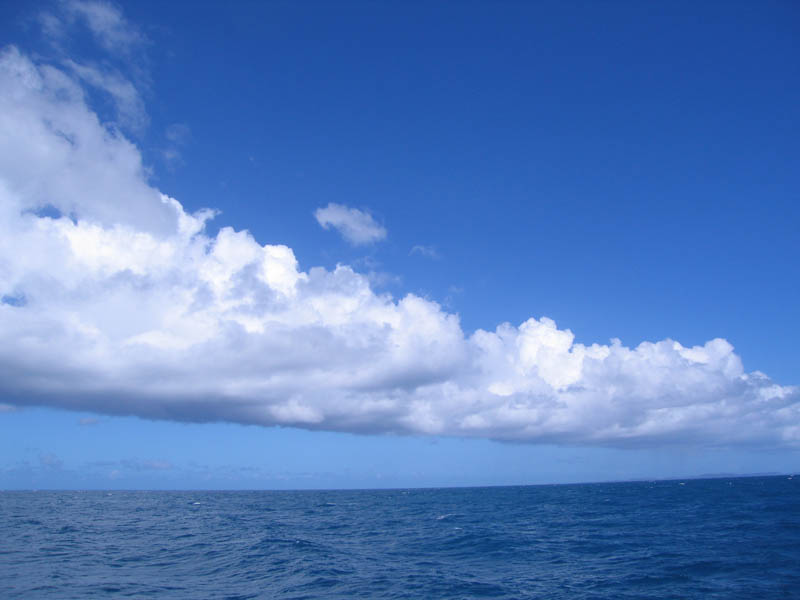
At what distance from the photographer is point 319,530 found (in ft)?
246

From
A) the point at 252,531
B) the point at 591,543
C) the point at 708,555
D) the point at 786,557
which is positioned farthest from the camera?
the point at 252,531

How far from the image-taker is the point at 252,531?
241 feet

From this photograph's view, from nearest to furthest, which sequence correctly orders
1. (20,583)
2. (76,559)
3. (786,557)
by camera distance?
1. (20,583)
2. (786,557)
3. (76,559)

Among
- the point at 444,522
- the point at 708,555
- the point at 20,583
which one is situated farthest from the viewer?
the point at 444,522

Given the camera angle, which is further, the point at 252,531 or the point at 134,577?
the point at 252,531

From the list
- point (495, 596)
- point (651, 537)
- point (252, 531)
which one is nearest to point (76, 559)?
point (252, 531)

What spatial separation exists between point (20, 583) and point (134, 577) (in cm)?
803

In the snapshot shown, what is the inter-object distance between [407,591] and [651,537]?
115 ft

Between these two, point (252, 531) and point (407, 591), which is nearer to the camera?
point (407, 591)


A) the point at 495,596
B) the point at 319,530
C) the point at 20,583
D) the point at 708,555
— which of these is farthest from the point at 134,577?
the point at 708,555

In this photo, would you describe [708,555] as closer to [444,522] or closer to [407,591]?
[407,591]

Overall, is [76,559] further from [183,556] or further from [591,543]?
[591,543]

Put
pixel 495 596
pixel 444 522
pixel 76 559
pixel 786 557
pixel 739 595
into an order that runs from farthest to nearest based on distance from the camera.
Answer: pixel 444 522 → pixel 76 559 → pixel 786 557 → pixel 495 596 → pixel 739 595

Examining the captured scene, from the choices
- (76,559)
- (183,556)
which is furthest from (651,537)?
(76,559)
